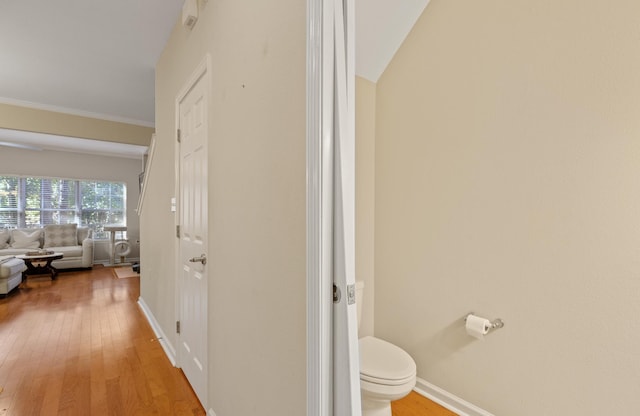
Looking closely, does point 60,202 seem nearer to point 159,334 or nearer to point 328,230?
point 159,334

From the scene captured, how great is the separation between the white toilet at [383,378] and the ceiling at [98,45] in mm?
1838

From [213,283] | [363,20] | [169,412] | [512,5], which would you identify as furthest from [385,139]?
[169,412]

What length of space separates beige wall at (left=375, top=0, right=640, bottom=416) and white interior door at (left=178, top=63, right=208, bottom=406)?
49.1 inches

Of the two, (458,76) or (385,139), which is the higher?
(458,76)

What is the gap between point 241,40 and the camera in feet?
4.14

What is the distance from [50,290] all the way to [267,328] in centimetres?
490

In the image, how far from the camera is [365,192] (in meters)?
2.09

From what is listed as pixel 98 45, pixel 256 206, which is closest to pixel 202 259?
pixel 256 206

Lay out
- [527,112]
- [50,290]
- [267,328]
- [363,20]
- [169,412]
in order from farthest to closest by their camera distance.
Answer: [50,290]
[363,20]
[169,412]
[527,112]
[267,328]

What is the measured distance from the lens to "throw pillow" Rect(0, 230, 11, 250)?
5021 mm

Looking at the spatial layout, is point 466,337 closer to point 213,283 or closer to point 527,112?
point 527,112

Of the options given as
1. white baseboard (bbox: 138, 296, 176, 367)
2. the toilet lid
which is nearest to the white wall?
white baseboard (bbox: 138, 296, 176, 367)

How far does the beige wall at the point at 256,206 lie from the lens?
922 mm

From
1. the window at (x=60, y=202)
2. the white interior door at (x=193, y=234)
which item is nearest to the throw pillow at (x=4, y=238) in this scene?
the window at (x=60, y=202)
